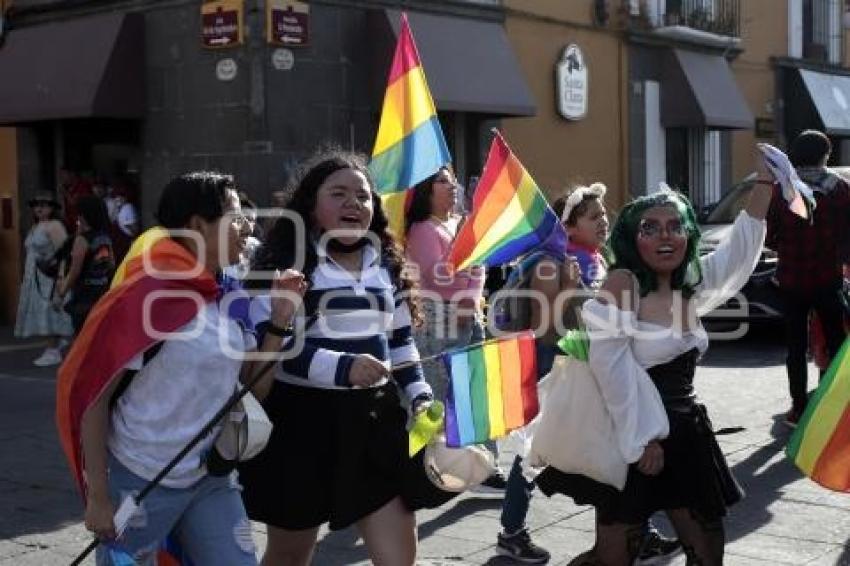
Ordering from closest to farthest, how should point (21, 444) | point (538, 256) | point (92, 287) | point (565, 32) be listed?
point (538, 256) → point (21, 444) → point (92, 287) → point (565, 32)

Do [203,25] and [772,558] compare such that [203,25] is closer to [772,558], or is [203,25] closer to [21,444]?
[21,444]

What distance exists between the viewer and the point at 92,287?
9.79m

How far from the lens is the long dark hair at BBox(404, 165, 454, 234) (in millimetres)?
5797

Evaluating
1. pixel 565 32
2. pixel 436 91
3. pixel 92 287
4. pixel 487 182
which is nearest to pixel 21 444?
pixel 92 287

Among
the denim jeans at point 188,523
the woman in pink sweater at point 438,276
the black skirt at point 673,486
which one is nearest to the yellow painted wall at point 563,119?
the woman in pink sweater at point 438,276

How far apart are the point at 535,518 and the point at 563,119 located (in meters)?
10.6

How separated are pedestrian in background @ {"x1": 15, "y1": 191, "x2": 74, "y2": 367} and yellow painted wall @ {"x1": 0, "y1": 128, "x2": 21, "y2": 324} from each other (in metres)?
3.35

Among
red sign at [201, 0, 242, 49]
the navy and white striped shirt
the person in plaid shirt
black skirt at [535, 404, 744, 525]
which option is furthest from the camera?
red sign at [201, 0, 242, 49]

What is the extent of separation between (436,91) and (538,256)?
26.3 ft

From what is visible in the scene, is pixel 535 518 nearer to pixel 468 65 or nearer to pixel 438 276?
pixel 438 276

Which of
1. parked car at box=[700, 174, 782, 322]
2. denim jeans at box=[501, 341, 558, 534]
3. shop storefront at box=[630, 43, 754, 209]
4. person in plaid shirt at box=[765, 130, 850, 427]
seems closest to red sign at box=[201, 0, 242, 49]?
parked car at box=[700, 174, 782, 322]

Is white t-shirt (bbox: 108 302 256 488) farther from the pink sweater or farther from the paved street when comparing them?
the pink sweater

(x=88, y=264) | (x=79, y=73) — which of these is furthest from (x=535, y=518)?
(x=79, y=73)

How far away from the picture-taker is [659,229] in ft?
12.5
